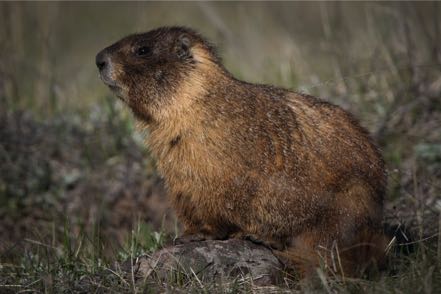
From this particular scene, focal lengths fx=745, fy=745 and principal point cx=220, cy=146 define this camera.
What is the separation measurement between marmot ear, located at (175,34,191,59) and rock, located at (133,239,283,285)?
1.37m

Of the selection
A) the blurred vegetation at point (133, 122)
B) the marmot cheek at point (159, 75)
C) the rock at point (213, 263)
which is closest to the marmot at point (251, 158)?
the marmot cheek at point (159, 75)

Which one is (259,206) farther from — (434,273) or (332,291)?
(434,273)

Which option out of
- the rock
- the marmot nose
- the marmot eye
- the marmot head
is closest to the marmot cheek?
the marmot head

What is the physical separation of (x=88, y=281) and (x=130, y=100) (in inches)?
51.2

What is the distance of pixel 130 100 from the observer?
5145mm

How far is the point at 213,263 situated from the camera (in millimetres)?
4590

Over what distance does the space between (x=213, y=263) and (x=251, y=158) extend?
29.3 inches

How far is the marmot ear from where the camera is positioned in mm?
5262

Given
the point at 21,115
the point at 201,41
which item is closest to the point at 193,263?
the point at 201,41

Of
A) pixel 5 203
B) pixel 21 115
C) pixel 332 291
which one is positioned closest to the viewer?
pixel 332 291

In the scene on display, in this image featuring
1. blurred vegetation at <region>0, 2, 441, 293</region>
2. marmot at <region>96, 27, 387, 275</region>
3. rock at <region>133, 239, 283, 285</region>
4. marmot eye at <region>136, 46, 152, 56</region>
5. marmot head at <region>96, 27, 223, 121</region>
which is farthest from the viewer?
blurred vegetation at <region>0, 2, 441, 293</region>

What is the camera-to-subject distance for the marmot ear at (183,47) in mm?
5262

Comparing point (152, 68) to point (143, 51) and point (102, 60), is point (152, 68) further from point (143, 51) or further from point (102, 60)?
point (102, 60)

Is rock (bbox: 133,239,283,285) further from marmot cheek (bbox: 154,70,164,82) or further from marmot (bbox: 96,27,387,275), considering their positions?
marmot cheek (bbox: 154,70,164,82)
